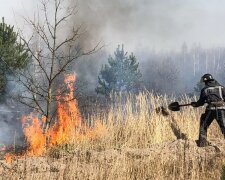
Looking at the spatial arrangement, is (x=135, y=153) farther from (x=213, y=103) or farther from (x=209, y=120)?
(x=213, y=103)

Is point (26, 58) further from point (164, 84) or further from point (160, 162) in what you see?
point (164, 84)

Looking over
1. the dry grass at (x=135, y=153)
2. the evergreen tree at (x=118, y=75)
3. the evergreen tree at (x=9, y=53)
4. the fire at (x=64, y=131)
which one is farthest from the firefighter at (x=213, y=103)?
the evergreen tree at (x=118, y=75)

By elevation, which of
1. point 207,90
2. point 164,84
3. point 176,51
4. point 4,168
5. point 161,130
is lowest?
point 4,168

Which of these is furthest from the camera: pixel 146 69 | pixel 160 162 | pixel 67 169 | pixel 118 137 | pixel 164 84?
pixel 146 69

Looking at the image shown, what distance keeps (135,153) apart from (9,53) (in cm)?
1072

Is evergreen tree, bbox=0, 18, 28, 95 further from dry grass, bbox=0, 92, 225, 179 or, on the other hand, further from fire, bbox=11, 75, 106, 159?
dry grass, bbox=0, 92, 225, 179

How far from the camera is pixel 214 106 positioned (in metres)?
9.34

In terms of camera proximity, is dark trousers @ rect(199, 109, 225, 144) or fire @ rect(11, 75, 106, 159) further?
fire @ rect(11, 75, 106, 159)

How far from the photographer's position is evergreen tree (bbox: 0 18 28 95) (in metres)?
16.7

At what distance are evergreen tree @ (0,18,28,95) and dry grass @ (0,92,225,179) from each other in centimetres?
746

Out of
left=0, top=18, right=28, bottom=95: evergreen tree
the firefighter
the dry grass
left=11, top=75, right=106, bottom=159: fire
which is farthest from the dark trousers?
left=0, top=18, right=28, bottom=95: evergreen tree

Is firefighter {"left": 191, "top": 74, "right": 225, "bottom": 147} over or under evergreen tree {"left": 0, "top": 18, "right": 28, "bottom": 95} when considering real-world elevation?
under

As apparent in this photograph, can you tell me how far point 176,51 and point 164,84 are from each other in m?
47.0

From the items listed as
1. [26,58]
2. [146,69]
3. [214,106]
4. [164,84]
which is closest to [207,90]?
[214,106]
